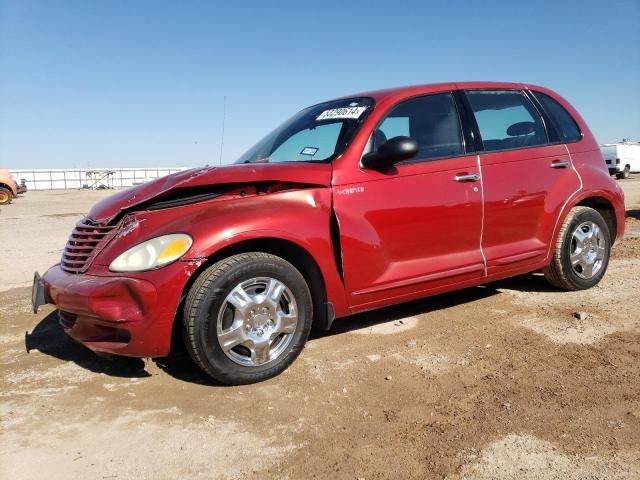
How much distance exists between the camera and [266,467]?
2.33 meters

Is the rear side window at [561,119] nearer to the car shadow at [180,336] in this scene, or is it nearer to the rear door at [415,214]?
the rear door at [415,214]

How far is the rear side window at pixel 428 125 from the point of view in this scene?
12.7 ft

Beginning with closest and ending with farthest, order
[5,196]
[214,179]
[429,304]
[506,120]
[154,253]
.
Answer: [154,253]
[214,179]
[506,120]
[429,304]
[5,196]

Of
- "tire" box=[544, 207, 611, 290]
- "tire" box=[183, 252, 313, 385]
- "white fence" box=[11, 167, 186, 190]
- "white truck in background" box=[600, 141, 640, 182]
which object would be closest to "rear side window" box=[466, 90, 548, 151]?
"tire" box=[544, 207, 611, 290]

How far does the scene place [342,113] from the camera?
4.00m

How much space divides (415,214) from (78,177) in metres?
44.3

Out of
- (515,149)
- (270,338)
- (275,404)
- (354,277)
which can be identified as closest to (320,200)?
(354,277)

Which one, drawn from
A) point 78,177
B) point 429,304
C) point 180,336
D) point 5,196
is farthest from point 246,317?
point 78,177

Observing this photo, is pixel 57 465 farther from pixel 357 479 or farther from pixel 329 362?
pixel 329 362

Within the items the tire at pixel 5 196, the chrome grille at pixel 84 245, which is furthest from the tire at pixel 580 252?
the tire at pixel 5 196

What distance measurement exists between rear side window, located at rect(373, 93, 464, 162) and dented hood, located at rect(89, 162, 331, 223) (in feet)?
2.26

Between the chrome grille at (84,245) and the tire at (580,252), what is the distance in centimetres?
369

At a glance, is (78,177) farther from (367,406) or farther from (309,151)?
(367,406)

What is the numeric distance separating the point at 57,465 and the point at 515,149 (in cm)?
382
